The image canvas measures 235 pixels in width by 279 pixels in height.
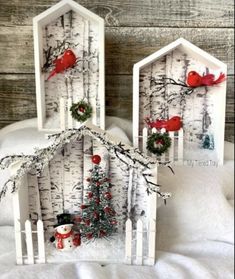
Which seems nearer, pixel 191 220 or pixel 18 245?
pixel 18 245

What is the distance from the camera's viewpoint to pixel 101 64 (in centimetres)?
67

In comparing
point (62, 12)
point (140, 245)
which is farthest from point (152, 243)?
point (62, 12)

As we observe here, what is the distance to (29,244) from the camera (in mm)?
649

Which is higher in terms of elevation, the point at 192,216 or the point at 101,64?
the point at 101,64

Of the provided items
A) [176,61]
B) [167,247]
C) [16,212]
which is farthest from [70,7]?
[167,247]

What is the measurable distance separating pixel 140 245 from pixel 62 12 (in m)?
0.37

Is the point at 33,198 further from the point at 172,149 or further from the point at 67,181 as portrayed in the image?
the point at 172,149

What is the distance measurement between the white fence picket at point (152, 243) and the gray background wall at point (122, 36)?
18cm

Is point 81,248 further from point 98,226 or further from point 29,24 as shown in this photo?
point 29,24

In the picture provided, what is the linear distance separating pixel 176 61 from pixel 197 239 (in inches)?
12.0

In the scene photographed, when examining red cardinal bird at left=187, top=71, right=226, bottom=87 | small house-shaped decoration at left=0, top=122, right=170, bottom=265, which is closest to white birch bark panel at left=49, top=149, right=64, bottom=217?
small house-shaped decoration at left=0, top=122, right=170, bottom=265

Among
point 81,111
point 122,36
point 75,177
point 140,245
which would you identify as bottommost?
point 140,245

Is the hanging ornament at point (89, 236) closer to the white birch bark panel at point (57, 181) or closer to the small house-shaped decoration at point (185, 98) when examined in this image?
the white birch bark panel at point (57, 181)

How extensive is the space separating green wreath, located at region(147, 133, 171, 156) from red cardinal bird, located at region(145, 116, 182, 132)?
→ 0.04 ft
